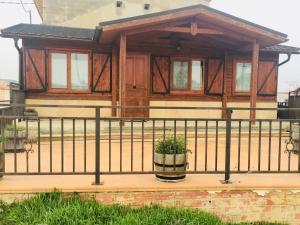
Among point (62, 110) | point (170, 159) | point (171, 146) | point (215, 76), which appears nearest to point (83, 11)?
point (62, 110)

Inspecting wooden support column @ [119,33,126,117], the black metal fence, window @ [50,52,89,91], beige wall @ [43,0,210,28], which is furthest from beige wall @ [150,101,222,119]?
beige wall @ [43,0,210,28]

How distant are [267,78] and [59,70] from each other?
7.48 meters

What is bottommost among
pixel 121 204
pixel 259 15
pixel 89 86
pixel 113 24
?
pixel 121 204

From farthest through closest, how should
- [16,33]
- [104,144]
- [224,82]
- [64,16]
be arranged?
[64,16]
[224,82]
[16,33]
[104,144]

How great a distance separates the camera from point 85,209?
338 cm

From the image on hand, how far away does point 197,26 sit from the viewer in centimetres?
859

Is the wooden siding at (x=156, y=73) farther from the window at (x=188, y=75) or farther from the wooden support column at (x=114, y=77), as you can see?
the window at (x=188, y=75)

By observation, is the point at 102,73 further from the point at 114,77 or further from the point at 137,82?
the point at 137,82

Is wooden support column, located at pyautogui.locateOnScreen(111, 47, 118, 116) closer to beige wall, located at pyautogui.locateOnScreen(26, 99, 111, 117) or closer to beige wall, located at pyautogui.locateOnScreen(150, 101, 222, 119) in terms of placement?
beige wall, located at pyautogui.locateOnScreen(26, 99, 111, 117)

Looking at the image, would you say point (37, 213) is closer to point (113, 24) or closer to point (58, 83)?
point (113, 24)

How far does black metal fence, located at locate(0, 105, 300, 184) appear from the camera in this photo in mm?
3820

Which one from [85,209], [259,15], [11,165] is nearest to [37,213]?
[85,209]

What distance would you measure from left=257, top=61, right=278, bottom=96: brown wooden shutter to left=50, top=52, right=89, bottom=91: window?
20.7ft

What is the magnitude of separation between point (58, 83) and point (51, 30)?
182 centimetres
